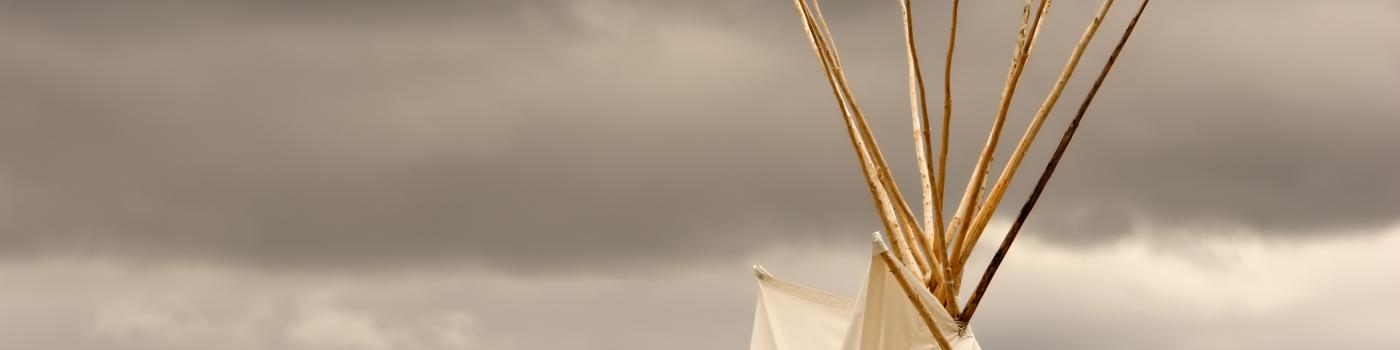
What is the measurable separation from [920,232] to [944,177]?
366 millimetres

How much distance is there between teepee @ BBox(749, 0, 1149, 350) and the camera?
632 centimetres

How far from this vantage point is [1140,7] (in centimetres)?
722

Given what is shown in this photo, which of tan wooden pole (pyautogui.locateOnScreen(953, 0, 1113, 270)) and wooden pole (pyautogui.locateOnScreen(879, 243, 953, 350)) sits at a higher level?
tan wooden pole (pyautogui.locateOnScreen(953, 0, 1113, 270))

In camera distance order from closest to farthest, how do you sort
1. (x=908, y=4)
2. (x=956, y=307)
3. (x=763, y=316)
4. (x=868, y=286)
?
(x=868, y=286), (x=956, y=307), (x=908, y=4), (x=763, y=316)

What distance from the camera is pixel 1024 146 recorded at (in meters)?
7.07

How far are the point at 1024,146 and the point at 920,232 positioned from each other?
0.69 meters

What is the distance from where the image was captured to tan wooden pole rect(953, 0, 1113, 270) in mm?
6992

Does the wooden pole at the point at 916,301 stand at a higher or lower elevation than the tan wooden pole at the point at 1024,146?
lower

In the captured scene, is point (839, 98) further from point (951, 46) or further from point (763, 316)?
point (763, 316)

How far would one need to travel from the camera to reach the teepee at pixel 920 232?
6.32 meters

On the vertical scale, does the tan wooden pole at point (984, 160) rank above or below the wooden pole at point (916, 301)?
above

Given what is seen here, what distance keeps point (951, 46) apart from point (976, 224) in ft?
2.98

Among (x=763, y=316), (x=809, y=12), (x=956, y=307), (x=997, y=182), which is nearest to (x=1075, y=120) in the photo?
(x=997, y=182)

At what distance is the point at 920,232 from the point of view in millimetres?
6875
